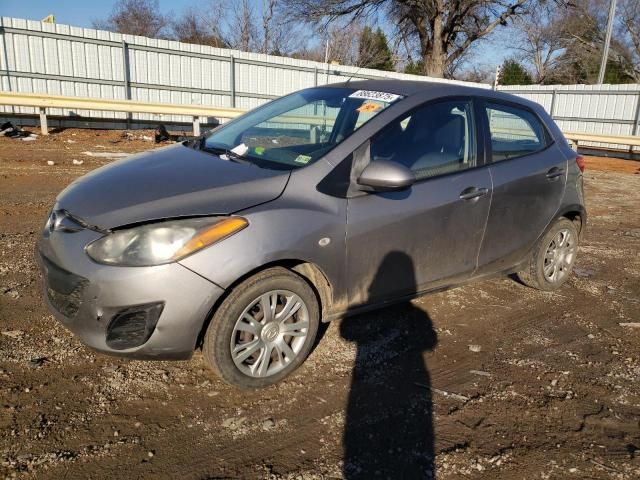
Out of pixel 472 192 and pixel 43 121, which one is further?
pixel 43 121

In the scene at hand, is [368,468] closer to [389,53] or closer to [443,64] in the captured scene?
[443,64]

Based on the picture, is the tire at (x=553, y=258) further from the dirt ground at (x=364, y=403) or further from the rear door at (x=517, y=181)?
the dirt ground at (x=364, y=403)

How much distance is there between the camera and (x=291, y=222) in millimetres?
2818

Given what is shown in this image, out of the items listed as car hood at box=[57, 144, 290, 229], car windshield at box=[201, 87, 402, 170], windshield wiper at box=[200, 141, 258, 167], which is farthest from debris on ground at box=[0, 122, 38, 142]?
car hood at box=[57, 144, 290, 229]

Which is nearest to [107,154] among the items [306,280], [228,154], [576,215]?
[228,154]

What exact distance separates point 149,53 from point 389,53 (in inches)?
1095

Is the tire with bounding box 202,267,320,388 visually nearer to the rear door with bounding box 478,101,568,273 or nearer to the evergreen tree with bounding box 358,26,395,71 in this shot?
the rear door with bounding box 478,101,568,273

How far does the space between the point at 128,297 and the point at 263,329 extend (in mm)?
751

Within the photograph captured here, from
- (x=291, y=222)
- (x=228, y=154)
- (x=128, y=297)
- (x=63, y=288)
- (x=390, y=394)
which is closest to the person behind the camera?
(x=128, y=297)

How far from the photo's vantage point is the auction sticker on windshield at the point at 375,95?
352cm

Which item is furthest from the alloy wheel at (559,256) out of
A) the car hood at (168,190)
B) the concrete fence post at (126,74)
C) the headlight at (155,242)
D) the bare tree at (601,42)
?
the bare tree at (601,42)

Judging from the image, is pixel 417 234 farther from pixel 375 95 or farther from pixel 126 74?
pixel 126 74

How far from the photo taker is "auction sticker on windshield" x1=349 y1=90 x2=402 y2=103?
3521mm

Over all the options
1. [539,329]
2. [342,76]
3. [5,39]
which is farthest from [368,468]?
[342,76]
